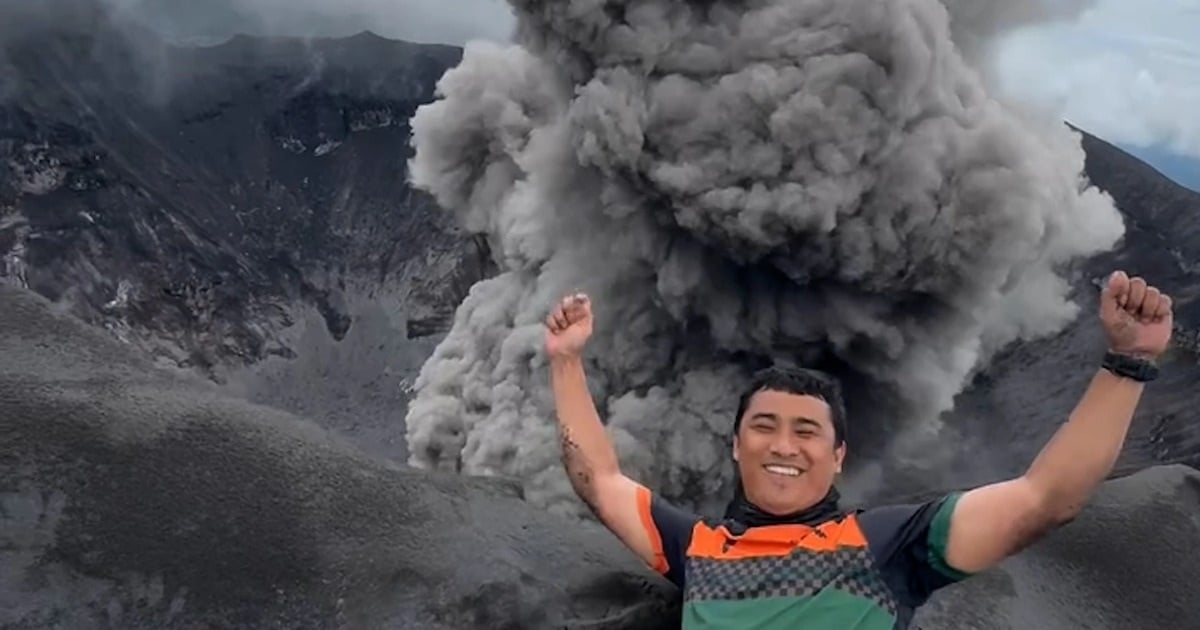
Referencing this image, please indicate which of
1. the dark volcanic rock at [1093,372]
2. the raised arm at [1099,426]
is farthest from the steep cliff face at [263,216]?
the raised arm at [1099,426]

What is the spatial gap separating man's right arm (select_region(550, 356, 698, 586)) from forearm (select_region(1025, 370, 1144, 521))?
99cm

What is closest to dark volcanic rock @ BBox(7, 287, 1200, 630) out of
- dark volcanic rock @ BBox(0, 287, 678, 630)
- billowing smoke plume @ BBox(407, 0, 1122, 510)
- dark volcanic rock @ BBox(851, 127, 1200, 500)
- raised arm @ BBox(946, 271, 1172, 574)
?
dark volcanic rock @ BBox(0, 287, 678, 630)

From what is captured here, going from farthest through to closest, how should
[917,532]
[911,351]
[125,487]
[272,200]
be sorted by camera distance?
1. [272,200]
2. [911,351]
3. [125,487]
4. [917,532]

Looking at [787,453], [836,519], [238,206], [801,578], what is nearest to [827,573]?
[801,578]

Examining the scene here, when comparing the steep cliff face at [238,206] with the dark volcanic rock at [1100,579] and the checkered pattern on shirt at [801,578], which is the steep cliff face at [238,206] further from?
the checkered pattern on shirt at [801,578]

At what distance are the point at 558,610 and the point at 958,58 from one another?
15898mm

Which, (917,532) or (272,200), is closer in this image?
(917,532)

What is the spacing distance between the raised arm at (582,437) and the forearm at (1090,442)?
3.63ft

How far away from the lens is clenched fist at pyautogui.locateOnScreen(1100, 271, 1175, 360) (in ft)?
9.14

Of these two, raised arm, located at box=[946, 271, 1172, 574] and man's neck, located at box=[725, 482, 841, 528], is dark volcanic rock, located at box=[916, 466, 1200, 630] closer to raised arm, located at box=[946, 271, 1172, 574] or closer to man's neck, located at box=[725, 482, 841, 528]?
man's neck, located at box=[725, 482, 841, 528]

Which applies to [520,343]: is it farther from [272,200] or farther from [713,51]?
[272,200]

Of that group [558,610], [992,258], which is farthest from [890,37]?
[558,610]

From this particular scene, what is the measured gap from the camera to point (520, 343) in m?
20.2

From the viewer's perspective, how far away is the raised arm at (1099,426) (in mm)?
2801
